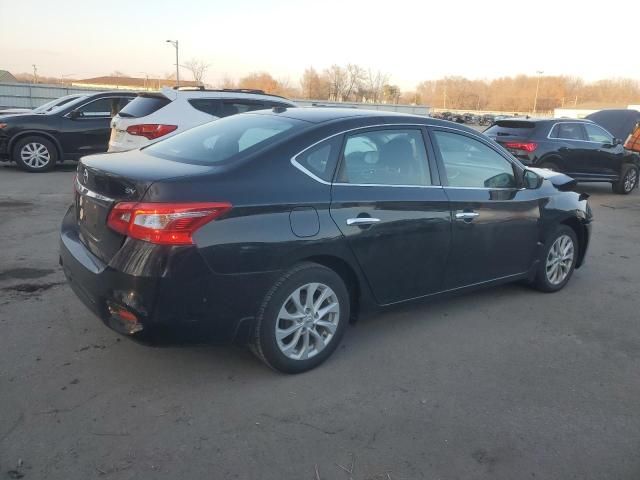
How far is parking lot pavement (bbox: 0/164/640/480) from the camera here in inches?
106

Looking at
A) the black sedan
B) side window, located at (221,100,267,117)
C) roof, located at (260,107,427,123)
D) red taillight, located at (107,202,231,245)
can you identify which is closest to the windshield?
the black sedan

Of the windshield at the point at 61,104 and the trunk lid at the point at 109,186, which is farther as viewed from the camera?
the windshield at the point at 61,104

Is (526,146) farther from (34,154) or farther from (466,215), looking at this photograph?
(34,154)

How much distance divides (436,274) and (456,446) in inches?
59.3

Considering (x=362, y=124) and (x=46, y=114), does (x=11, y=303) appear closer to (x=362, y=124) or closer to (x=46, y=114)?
(x=362, y=124)

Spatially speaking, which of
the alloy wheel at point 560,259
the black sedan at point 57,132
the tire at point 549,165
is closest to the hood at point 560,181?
the alloy wheel at point 560,259

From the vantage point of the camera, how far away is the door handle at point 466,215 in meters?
4.17

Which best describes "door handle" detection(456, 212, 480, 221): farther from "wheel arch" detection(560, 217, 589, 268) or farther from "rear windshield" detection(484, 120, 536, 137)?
"rear windshield" detection(484, 120, 536, 137)

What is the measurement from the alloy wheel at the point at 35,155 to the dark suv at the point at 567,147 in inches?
350

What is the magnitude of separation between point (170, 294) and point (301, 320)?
85cm

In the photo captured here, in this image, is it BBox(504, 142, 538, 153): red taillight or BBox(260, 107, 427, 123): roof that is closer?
BBox(260, 107, 427, 123): roof

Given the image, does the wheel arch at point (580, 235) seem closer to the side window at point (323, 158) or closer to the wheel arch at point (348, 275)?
the wheel arch at point (348, 275)

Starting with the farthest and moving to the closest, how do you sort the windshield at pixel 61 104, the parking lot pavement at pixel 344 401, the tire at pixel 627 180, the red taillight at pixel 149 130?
the tire at pixel 627 180, the windshield at pixel 61 104, the red taillight at pixel 149 130, the parking lot pavement at pixel 344 401

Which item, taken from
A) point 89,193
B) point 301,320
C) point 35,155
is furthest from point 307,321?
point 35,155
